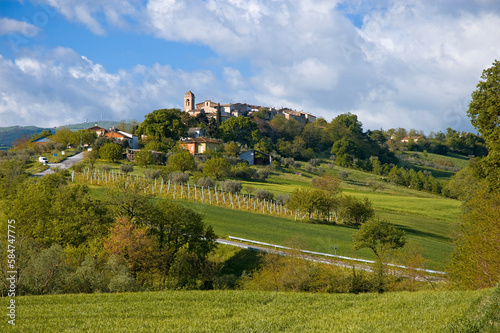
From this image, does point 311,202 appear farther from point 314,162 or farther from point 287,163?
point 314,162

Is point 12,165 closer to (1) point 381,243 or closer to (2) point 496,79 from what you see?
(1) point 381,243

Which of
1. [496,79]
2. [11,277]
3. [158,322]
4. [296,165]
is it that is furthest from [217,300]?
[296,165]

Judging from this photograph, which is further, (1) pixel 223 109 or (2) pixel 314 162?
(1) pixel 223 109

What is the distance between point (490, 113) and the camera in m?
23.0

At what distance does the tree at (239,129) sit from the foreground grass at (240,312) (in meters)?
107

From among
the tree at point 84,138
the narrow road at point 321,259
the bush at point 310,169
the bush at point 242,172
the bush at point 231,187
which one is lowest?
the narrow road at point 321,259

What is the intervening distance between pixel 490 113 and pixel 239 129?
107 metres

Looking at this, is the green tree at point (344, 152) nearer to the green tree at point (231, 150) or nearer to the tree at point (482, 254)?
the green tree at point (231, 150)

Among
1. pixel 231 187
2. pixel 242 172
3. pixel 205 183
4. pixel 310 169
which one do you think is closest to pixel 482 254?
pixel 231 187

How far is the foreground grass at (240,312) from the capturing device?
12.6m

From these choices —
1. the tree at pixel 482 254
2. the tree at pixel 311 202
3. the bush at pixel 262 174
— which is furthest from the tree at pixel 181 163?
the tree at pixel 482 254

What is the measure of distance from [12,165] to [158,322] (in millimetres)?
60459

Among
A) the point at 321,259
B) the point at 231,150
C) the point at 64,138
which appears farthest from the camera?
the point at 231,150

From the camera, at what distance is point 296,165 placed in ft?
365
